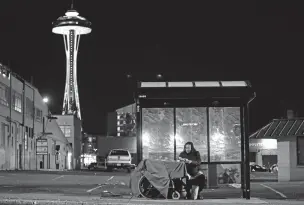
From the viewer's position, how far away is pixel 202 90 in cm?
1574

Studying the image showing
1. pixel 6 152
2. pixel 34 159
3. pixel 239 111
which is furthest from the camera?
pixel 34 159

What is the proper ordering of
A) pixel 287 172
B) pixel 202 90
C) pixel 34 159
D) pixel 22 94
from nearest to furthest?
pixel 202 90, pixel 287 172, pixel 22 94, pixel 34 159

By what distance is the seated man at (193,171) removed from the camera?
1622 centimetres

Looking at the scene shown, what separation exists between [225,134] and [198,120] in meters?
0.85

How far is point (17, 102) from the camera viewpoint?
59750 mm

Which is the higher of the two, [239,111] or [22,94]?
[22,94]

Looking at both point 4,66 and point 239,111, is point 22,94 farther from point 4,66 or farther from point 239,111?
point 239,111

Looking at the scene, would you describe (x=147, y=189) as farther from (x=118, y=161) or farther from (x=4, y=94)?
(x=4, y=94)

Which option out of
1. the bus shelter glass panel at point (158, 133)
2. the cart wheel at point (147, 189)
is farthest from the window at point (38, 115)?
the cart wheel at point (147, 189)

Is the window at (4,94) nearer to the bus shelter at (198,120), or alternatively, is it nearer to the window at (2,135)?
the window at (2,135)

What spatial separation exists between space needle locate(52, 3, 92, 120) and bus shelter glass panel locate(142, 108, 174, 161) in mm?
90748

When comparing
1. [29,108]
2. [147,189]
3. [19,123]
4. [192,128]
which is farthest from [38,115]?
[147,189]

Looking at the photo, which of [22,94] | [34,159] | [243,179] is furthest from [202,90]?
[34,159]

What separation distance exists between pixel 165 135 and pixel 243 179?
9.74 feet
